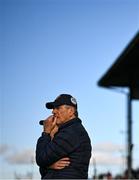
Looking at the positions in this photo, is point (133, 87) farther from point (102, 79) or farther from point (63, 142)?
point (63, 142)

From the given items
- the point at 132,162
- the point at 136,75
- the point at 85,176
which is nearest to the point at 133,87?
the point at 136,75

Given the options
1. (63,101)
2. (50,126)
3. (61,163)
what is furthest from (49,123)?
(61,163)

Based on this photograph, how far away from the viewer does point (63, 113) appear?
4.89 metres

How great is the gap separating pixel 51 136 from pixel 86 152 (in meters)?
0.26

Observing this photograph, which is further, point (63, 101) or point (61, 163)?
point (63, 101)

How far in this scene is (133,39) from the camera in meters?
24.4

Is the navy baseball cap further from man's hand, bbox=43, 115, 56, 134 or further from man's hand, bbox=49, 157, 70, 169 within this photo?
man's hand, bbox=49, 157, 70, 169

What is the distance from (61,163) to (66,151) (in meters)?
0.09

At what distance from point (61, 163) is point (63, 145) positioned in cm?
12

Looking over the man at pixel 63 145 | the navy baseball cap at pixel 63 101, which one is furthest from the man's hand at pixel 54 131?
the navy baseball cap at pixel 63 101

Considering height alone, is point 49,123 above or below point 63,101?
below

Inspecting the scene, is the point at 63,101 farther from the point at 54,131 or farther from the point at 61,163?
the point at 61,163

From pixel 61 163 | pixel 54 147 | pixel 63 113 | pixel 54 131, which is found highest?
pixel 63 113

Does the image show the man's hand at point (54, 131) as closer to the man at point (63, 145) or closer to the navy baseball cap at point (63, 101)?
the man at point (63, 145)
